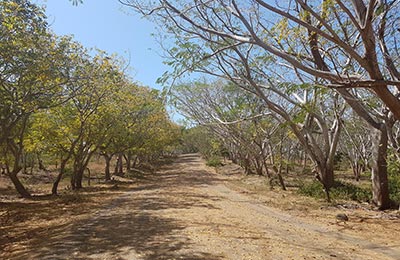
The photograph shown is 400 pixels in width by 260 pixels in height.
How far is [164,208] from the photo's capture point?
38.1 ft

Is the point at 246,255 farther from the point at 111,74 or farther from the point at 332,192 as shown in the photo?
the point at 111,74

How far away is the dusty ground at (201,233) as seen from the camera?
622 cm

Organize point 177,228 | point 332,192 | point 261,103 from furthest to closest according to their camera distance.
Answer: point 261,103
point 332,192
point 177,228

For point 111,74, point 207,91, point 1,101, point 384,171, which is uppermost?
point 207,91

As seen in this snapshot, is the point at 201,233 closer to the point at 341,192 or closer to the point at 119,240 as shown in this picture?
the point at 119,240

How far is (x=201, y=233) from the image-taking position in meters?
7.62

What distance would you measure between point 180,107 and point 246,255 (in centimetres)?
2318

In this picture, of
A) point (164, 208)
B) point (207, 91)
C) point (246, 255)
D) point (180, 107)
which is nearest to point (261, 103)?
point (207, 91)

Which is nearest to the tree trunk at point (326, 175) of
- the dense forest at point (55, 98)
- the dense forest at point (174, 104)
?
the dense forest at point (174, 104)

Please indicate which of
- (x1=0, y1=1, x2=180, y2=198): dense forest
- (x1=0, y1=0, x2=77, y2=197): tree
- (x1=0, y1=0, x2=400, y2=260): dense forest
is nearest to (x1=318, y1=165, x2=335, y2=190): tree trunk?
(x1=0, y1=0, x2=400, y2=260): dense forest

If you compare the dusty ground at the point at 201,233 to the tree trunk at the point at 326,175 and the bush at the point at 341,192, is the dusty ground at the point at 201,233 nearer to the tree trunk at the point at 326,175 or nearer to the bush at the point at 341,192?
the bush at the point at 341,192

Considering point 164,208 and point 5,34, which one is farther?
point 164,208

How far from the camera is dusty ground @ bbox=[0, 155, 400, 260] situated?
6219mm

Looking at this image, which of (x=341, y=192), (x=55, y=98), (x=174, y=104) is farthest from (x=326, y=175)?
(x=55, y=98)
